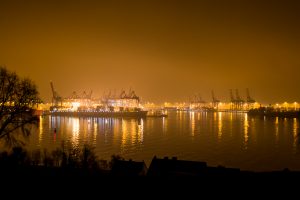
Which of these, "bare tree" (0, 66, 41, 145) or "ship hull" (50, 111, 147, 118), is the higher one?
"bare tree" (0, 66, 41, 145)

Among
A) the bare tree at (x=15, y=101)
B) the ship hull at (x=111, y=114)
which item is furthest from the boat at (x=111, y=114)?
the bare tree at (x=15, y=101)

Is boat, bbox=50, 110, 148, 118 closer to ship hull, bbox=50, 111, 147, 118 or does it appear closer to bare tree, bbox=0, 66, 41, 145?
ship hull, bbox=50, 111, 147, 118

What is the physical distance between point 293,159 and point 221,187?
12.5 meters

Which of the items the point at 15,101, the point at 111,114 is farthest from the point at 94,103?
the point at 15,101

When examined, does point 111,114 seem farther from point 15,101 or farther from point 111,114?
point 15,101

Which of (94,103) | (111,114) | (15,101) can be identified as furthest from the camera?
(94,103)

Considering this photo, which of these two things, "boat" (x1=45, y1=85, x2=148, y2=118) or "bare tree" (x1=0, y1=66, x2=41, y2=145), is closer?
"bare tree" (x1=0, y1=66, x2=41, y2=145)

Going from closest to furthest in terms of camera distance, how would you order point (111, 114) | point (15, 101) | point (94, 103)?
1. point (15, 101)
2. point (111, 114)
3. point (94, 103)

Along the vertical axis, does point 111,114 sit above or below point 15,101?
below

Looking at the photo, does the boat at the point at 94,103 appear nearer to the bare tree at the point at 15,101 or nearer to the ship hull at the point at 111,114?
the ship hull at the point at 111,114

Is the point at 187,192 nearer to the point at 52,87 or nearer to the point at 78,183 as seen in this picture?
the point at 78,183

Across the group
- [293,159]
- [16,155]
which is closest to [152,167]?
[16,155]

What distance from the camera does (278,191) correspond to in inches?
206

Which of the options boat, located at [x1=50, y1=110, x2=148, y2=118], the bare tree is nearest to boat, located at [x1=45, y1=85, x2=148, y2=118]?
boat, located at [x1=50, y1=110, x2=148, y2=118]
